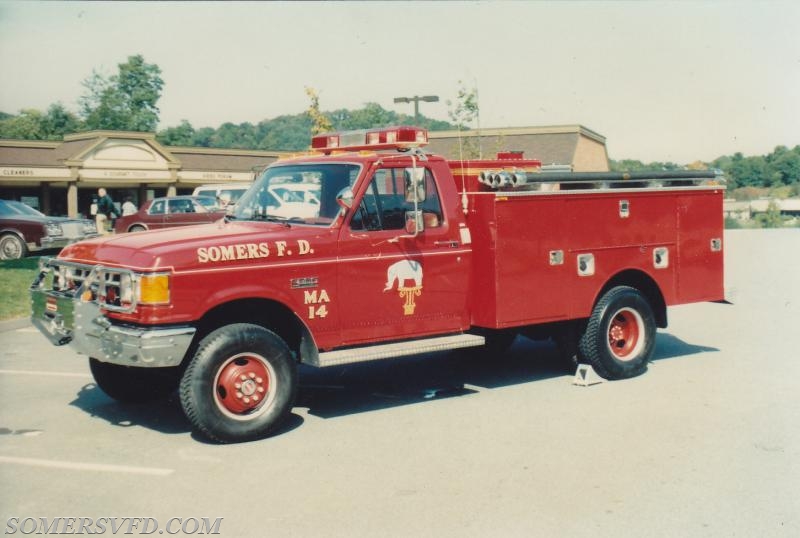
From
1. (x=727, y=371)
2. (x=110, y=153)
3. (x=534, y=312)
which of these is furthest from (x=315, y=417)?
(x=110, y=153)

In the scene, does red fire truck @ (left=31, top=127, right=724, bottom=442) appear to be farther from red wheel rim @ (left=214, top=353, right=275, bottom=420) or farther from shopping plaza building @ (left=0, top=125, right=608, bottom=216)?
shopping plaza building @ (left=0, top=125, right=608, bottom=216)

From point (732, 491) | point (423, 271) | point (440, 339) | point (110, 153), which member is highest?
point (110, 153)

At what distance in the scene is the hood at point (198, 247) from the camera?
624cm

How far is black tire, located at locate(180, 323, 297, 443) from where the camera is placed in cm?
630

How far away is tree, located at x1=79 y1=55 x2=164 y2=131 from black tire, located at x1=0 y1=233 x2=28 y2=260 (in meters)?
48.9

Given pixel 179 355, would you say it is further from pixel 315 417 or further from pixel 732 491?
pixel 732 491

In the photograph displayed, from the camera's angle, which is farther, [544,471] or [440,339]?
[440,339]

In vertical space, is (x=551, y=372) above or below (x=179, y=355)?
below

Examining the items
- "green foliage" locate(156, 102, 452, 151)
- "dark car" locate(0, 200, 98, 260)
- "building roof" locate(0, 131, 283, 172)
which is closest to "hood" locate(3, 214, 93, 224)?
"dark car" locate(0, 200, 98, 260)

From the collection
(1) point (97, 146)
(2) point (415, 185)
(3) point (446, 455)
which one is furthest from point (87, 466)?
(1) point (97, 146)

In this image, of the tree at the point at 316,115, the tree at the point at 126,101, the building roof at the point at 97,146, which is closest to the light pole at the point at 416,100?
the tree at the point at 316,115

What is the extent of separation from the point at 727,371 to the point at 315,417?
4.44m

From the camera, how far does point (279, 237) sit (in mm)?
6754

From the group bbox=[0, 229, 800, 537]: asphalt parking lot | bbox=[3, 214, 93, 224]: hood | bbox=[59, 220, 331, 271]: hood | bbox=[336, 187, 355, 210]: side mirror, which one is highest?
bbox=[3, 214, 93, 224]: hood
